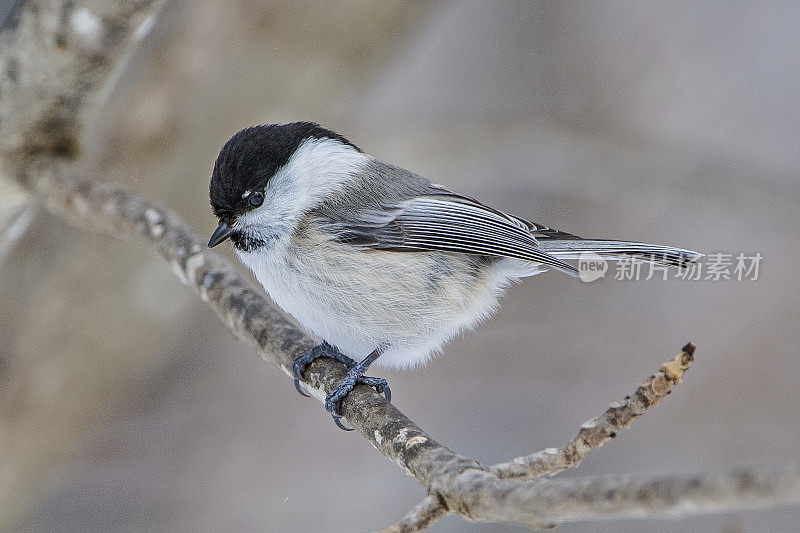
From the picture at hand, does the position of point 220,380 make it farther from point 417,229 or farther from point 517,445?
point 417,229

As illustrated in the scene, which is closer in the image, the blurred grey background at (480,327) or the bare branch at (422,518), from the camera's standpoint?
the bare branch at (422,518)

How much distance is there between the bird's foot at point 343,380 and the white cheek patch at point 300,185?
1.08 feet

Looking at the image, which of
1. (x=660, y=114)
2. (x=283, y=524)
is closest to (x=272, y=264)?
(x=283, y=524)

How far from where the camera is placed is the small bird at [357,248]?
5.87 feet

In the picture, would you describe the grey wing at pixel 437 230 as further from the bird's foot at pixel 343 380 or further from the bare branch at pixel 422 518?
the bare branch at pixel 422 518

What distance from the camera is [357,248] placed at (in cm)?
183

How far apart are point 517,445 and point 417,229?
4.15 feet

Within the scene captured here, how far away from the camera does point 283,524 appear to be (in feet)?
9.07

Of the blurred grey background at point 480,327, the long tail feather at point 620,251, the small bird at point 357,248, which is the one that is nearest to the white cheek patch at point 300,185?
the small bird at point 357,248

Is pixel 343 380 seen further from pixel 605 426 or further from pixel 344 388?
pixel 605 426
